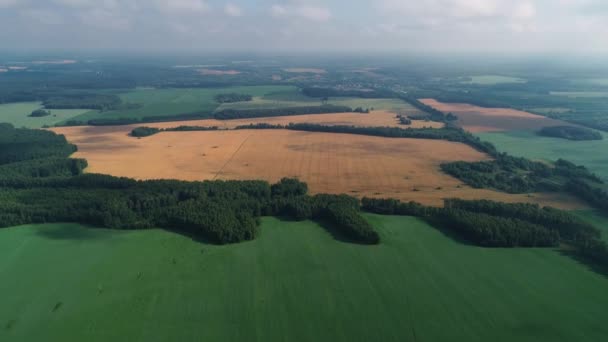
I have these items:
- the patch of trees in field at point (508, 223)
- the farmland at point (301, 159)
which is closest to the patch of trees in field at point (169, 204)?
the farmland at point (301, 159)

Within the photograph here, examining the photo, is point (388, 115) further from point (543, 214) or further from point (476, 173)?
point (543, 214)

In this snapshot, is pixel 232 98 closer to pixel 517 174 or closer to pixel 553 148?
pixel 553 148

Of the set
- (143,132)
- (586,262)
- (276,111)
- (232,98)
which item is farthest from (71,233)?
(232,98)

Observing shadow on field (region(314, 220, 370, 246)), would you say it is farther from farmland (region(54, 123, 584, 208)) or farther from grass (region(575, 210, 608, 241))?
grass (region(575, 210, 608, 241))

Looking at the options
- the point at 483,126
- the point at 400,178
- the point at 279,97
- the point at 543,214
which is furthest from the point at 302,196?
the point at 279,97

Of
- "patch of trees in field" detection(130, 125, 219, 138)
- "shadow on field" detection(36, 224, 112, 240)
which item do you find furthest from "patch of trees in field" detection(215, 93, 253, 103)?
"shadow on field" detection(36, 224, 112, 240)
